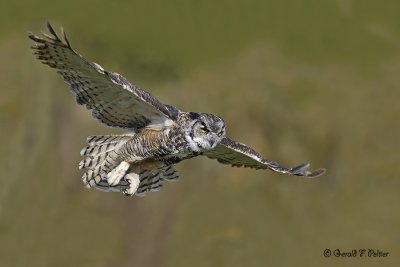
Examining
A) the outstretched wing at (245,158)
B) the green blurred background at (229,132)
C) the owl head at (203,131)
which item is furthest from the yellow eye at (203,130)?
→ the green blurred background at (229,132)

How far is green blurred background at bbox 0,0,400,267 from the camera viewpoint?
12.4 meters

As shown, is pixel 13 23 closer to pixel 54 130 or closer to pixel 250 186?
pixel 54 130

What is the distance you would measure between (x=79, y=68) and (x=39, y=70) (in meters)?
8.30

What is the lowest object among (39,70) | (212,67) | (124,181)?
(124,181)

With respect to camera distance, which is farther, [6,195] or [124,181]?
[6,195]

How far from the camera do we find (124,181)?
23.1 ft

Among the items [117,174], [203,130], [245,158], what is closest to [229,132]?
[245,158]

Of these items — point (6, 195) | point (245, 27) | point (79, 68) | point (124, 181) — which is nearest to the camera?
point (79, 68)

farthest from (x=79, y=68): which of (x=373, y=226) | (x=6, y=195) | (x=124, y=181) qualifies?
(x=373, y=226)

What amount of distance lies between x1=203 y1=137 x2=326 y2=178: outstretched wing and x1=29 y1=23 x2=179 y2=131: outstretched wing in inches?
26.9

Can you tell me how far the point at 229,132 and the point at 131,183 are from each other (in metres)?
7.17

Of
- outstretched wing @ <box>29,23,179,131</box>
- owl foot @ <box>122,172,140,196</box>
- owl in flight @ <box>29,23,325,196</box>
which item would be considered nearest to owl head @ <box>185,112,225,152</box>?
owl in flight @ <box>29,23,325,196</box>

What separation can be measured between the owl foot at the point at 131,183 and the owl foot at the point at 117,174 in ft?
0.24

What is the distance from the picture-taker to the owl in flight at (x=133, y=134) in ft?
19.8
